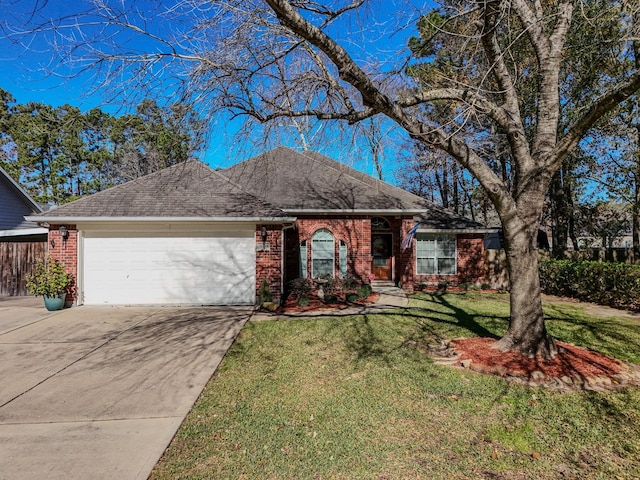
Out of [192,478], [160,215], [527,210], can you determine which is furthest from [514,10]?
[160,215]

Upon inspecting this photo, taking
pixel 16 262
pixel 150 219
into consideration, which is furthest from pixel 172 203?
pixel 16 262

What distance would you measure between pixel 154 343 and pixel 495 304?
945 cm

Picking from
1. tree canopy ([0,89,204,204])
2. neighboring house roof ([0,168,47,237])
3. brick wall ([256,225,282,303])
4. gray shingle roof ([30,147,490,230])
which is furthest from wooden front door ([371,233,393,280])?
tree canopy ([0,89,204,204])

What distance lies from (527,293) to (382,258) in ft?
29.2

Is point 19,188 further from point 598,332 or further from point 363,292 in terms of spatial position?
point 598,332

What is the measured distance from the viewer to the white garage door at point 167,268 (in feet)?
32.0

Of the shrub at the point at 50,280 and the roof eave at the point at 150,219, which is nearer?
the shrub at the point at 50,280

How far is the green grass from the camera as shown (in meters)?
2.92

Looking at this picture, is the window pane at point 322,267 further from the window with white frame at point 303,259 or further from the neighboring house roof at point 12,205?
the neighboring house roof at point 12,205

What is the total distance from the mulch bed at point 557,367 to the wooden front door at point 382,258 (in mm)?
8293

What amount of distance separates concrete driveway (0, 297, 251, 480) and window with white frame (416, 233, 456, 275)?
28.1ft

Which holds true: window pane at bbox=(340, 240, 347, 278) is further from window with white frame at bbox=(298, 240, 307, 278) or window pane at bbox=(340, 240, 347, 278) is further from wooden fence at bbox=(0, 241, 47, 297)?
wooden fence at bbox=(0, 241, 47, 297)

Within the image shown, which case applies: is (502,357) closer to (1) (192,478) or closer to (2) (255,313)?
(1) (192,478)

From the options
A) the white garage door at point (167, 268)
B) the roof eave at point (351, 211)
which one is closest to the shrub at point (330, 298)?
the white garage door at point (167, 268)
